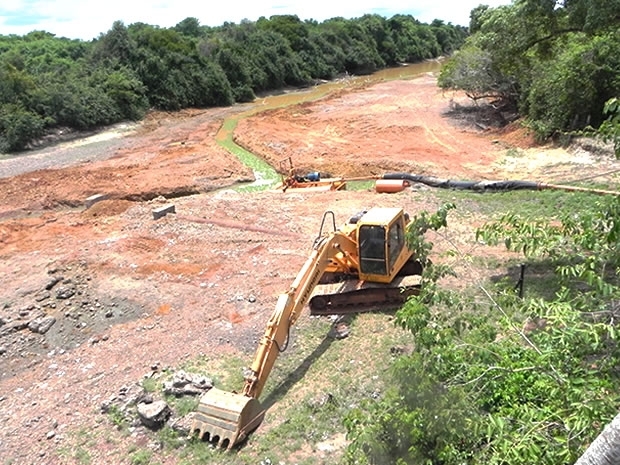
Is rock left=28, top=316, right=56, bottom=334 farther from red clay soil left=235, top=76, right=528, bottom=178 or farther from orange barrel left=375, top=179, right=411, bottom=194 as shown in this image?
red clay soil left=235, top=76, right=528, bottom=178

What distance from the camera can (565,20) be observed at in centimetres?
1285

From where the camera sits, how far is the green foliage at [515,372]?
12.6ft

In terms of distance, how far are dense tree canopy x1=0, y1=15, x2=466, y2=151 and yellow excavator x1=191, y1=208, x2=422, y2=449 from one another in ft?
89.7

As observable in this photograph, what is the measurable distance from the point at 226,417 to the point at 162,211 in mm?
10934

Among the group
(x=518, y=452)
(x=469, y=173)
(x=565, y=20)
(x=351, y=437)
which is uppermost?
(x=565, y=20)

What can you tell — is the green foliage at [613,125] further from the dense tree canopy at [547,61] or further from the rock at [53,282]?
the rock at [53,282]

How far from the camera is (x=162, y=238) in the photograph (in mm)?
16125

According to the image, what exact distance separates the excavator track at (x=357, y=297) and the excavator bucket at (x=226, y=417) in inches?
133

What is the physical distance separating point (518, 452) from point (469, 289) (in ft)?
26.4

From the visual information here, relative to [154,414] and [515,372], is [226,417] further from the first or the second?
[515,372]

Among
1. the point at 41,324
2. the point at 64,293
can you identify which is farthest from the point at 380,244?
the point at 64,293

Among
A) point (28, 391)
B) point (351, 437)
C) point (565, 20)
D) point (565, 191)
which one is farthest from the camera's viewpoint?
point (565, 191)

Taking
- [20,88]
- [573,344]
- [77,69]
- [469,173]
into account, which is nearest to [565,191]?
[469,173]

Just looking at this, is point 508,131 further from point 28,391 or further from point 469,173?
point 28,391
